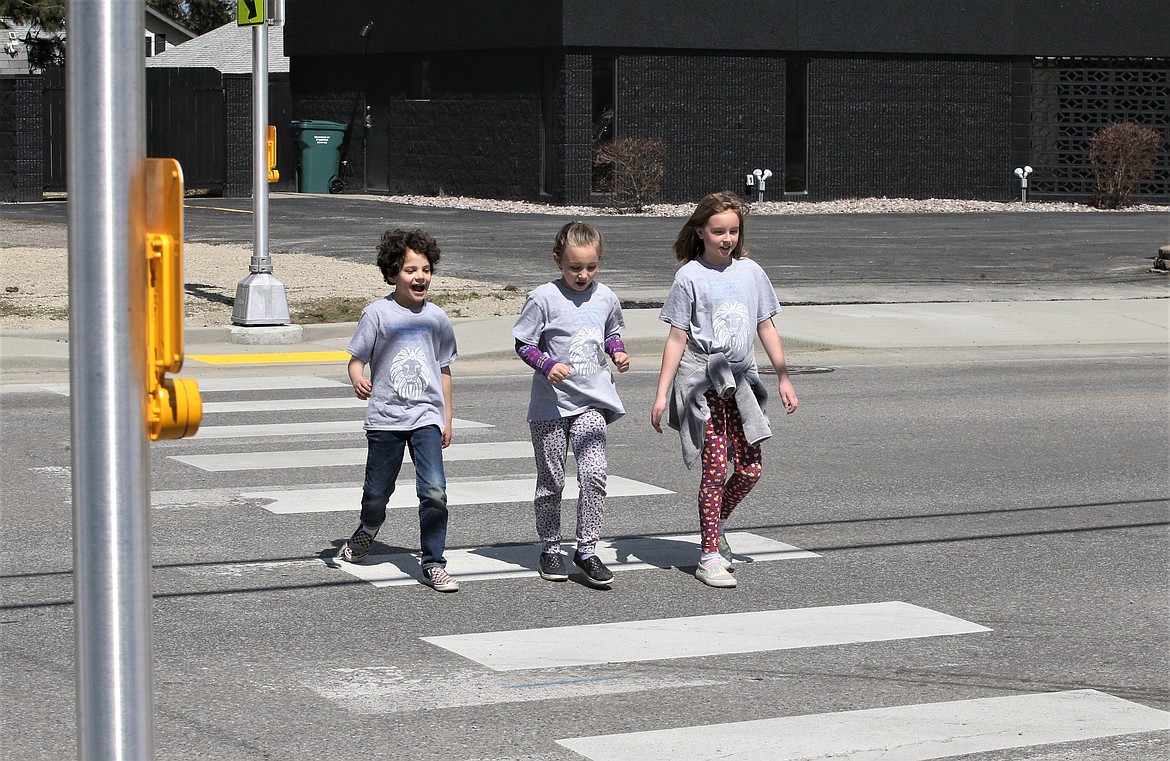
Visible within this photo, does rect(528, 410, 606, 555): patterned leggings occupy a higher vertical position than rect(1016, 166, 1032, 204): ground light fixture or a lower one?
lower

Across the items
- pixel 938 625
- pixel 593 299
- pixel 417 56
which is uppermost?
Answer: pixel 417 56

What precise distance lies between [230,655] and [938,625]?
104 inches

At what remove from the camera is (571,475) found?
9.62m

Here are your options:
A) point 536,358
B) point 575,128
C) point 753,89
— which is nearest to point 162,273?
point 536,358

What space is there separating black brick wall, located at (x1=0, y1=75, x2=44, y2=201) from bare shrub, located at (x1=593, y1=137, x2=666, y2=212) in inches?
451

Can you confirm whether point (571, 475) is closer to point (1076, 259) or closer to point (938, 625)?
point (938, 625)

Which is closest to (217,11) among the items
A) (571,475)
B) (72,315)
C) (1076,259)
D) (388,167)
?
(388,167)

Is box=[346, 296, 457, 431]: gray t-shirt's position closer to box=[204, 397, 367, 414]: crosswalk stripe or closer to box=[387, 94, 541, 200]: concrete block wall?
box=[204, 397, 367, 414]: crosswalk stripe

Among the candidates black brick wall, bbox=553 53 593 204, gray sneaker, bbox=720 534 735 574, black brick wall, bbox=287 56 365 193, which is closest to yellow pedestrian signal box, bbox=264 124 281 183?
gray sneaker, bbox=720 534 735 574

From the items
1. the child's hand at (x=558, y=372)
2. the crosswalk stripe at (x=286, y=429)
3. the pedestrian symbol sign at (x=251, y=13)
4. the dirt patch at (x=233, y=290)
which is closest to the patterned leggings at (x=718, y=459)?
the child's hand at (x=558, y=372)

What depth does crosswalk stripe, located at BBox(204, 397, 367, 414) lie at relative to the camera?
11658 millimetres

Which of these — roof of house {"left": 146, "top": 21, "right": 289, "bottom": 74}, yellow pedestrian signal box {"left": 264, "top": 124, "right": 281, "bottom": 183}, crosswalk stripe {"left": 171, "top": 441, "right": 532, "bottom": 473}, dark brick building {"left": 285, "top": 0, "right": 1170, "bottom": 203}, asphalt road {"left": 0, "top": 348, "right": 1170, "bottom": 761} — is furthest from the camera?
roof of house {"left": 146, "top": 21, "right": 289, "bottom": 74}

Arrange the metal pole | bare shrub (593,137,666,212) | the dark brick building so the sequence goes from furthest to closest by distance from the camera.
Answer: the dark brick building → bare shrub (593,137,666,212) → the metal pole

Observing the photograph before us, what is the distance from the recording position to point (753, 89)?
3434 cm
